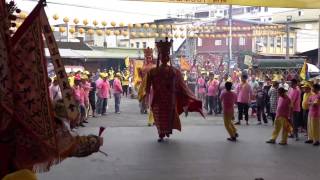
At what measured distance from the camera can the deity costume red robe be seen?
35.5 feet

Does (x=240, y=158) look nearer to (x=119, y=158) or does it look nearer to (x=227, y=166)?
(x=227, y=166)

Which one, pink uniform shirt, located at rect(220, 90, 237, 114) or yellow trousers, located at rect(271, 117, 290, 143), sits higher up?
pink uniform shirt, located at rect(220, 90, 237, 114)

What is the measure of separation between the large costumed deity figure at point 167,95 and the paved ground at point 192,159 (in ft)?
1.42

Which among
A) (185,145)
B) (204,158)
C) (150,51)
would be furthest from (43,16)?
(150,51)

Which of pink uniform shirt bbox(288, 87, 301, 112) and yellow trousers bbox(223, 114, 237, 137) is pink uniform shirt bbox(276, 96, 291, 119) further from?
yellow trousers bbox(223, 114, 237, 137)

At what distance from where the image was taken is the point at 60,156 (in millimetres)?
3588

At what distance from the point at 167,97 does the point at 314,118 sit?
331 cm

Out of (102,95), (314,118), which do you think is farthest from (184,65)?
(314,118)

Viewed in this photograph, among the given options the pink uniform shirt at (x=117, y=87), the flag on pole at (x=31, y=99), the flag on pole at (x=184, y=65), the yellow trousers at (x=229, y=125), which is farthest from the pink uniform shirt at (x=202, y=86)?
the flag on pole at (x=31, y=99)

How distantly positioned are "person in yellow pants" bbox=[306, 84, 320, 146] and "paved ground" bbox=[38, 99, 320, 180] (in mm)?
380

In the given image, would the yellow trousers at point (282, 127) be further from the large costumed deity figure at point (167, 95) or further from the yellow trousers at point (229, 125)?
the large costumed deity figure at point (167, 95)

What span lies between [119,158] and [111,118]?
7440 mm

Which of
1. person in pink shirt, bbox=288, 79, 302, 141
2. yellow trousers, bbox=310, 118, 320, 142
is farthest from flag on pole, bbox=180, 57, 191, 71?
yellow trousers, bbox=310, 118, 320, 142

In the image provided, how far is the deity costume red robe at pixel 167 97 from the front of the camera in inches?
426
